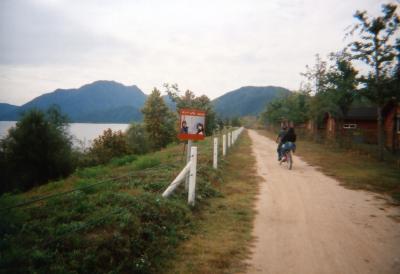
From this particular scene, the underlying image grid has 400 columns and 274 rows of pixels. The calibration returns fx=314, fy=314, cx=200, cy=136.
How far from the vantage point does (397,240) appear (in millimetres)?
5672

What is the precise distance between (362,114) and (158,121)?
36440mm

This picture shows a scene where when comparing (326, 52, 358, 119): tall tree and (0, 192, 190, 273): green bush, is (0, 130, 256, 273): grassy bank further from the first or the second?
(326, 52, 358, 119): tall tree

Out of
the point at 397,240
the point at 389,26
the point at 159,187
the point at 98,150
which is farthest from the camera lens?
the point at 98,150

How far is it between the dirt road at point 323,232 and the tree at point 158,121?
53103 mm

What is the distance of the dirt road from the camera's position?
4.67 m

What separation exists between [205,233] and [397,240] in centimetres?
348

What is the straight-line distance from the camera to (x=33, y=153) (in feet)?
A: 104

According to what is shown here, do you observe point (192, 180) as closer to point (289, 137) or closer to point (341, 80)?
point (289, 137)

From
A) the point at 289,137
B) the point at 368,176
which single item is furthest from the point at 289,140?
the point at 368,176

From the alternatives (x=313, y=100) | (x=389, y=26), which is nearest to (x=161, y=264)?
(x=389, y=26)

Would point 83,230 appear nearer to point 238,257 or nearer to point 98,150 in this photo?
point 238,257

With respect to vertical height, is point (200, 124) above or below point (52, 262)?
above

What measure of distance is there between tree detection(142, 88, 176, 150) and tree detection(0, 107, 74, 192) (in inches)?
1092

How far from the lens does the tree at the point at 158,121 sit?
204ft
